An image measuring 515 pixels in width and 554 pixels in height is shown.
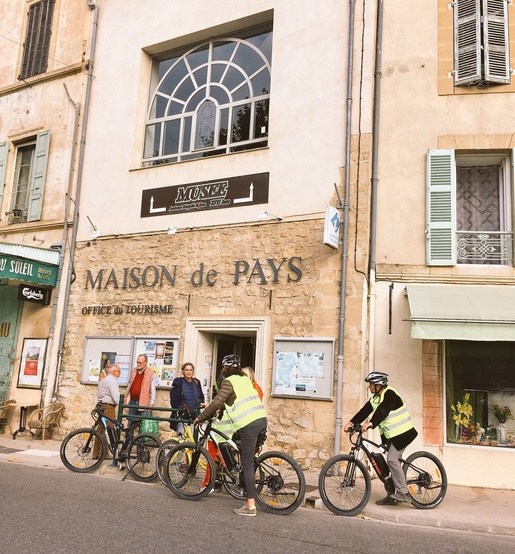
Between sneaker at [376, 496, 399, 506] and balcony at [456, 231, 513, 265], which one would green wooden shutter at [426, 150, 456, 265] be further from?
sneaker at [376, 496, 399, 506]

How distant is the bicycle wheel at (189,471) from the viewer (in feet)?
21.5

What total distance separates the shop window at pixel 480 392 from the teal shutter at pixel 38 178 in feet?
31.0

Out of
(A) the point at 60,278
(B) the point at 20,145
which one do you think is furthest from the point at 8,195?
(A) the point at 60,278

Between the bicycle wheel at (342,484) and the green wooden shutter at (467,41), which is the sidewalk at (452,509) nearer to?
the bicycle wheel at (342,484)

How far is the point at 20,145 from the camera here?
1432 centimetres

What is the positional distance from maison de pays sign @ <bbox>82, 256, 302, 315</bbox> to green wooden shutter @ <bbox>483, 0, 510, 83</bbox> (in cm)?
444

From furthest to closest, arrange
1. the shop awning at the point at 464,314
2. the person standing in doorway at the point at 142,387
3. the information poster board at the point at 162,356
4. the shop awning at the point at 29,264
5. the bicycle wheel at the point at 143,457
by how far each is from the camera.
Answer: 1. the shop awning at the point at 29,264
2. the information poster board at the point at 162,356
3. the person standing in doorway at the point at 142,387
4. the shop awning at the point at 464,314
5. the bicycle wheel at the point at 143,457

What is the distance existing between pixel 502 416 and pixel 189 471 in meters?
4.89

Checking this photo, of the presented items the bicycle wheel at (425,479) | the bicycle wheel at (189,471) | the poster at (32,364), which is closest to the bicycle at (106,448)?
the bicycle wheel at (189,471)

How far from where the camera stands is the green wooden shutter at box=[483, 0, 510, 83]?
9430 millimetres

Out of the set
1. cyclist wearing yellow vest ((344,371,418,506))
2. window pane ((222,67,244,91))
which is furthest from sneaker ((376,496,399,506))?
window pane ((222,67,244,91))

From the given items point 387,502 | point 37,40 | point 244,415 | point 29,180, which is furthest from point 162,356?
point 37,40

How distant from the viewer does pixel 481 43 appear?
960 cm

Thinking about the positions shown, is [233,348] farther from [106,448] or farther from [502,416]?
[502,416]
